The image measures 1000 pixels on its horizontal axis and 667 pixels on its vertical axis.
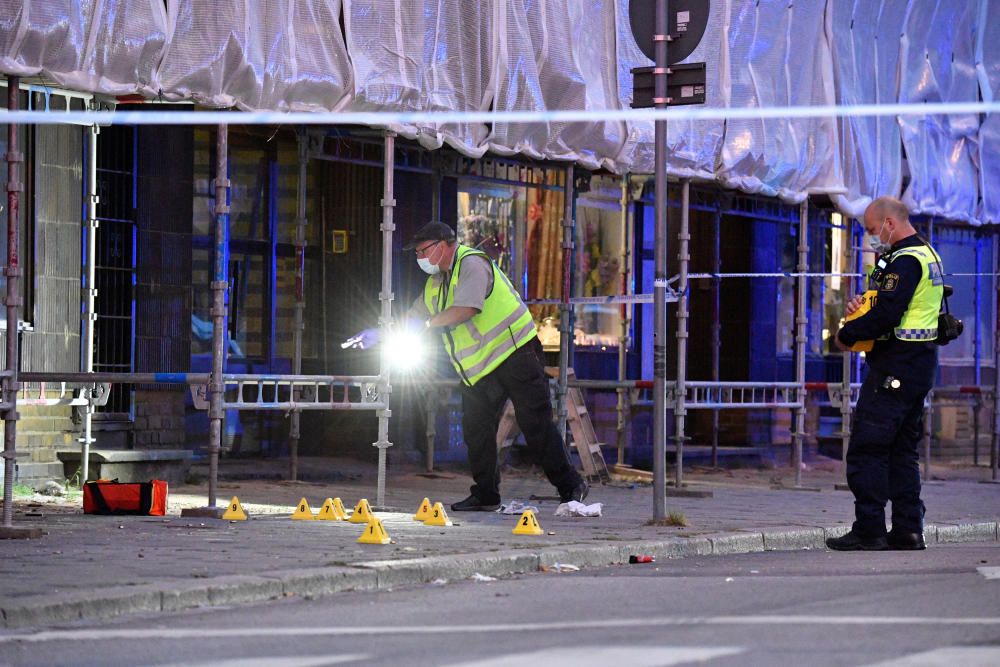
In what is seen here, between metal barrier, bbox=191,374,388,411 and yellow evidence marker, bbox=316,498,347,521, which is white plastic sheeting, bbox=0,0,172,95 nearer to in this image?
metal barrier, bbox=191,374,388,411

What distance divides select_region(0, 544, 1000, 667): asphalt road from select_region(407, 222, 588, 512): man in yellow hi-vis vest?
9.97ft

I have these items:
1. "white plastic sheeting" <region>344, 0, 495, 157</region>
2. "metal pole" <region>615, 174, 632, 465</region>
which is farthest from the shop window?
"white plastic sheeting" <region>344, 0, 495, 157</region>

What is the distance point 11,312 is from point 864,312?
15.6ft

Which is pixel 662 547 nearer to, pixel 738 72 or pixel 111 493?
pixel 111 493

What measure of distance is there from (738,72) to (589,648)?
10619mm

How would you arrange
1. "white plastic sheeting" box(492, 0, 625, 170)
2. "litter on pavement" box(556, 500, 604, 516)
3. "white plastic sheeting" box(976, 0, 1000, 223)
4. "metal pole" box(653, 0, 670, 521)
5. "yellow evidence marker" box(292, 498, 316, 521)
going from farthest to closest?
"white plastic sheeting" box(976, 0, 1000, 223), "white plastic sheeting" box(492, 0, 625, 170), "litter on pavement" box(556, 500, 604, 516), "metal pole" box(653, 0, 670, 521), "yellow evidence marker" box(292, 498, 316, 521)

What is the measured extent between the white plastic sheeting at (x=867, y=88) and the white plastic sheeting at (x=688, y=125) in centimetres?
156

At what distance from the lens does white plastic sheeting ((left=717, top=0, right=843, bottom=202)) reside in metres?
16.0

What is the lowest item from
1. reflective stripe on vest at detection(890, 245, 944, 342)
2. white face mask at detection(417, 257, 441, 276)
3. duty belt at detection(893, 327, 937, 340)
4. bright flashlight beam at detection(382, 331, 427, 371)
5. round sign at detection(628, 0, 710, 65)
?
bright flashlight beam at detection(382, 331, 427, 371)

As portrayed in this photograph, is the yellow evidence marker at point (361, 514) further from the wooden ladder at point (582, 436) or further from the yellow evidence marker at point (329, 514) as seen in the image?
the wooden ladder at point (582, 436)

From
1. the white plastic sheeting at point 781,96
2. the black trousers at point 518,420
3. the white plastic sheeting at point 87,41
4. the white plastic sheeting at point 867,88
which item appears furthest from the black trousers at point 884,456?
the white plastic sheeting at point 867,88

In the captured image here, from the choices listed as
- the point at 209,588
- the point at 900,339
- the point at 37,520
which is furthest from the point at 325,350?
the point at 209,588

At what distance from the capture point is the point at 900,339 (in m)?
10.1

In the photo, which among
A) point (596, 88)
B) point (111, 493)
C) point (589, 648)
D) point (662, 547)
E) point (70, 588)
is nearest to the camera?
point (589, 648)
